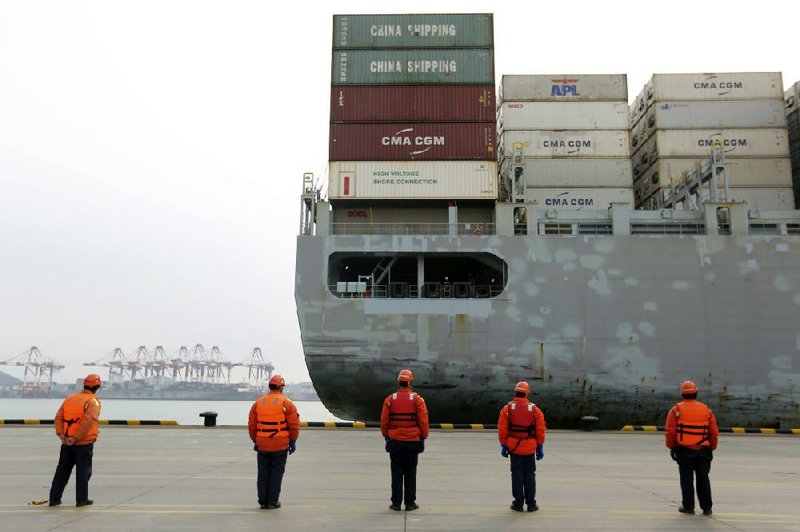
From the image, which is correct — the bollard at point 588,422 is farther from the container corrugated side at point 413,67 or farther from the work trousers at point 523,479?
the work trousers at point 523,479

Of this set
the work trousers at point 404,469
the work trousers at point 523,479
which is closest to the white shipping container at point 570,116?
the work trousers at point 523,479

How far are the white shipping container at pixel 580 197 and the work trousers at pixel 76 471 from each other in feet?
80.0

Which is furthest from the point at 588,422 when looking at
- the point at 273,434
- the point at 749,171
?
the point at 273,434

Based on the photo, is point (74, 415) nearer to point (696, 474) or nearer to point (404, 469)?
point (404, 469)

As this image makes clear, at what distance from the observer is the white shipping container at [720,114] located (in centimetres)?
3017

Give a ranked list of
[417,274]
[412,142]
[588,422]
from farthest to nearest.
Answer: [417,274]
[412,142]
[588,422]

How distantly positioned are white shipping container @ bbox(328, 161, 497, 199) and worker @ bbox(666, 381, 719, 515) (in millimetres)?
17949

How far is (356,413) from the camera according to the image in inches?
994

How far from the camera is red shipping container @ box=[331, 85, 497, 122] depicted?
26.0m

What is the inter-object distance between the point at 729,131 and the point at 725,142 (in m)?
0.64

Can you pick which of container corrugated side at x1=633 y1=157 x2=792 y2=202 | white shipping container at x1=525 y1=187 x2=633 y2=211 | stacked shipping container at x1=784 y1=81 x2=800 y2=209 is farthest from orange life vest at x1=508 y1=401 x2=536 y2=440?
stacked shipping container at x1=784 y1=81 x2=800 y2=209

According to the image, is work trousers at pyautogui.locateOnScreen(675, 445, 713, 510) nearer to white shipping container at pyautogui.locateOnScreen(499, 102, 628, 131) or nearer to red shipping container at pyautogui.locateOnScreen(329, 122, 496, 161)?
red shipping container at pyautogui.locateOnScreen(329, 122, 496, 161)

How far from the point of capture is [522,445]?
761 cm

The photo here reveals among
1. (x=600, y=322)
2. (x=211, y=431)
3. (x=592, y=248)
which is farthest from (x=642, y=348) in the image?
(x=211, y=431)
